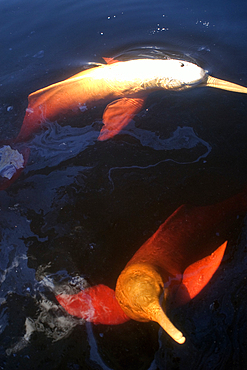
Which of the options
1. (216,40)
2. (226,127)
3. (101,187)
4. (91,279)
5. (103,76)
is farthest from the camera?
(216,40)

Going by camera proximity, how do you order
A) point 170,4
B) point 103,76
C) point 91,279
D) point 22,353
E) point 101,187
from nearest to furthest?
point 22,353 < point 91,279 < point 101,187 < point 103,76 < point 170,4

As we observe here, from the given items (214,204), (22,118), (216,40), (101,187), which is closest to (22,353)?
(101,187)

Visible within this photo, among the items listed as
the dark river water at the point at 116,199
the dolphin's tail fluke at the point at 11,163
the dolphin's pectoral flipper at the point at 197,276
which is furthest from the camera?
the dolphin's tail fluke at the point at 11,163

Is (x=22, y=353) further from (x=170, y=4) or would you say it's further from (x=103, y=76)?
(x=170, y=4)

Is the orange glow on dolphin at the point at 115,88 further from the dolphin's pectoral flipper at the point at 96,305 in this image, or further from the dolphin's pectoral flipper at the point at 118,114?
the dolphin's pectoral flipper at the point at 96,305

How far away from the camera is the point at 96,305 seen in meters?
1.82

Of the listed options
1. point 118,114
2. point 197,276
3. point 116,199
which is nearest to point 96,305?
point 197,276

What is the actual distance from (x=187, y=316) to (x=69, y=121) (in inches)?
103

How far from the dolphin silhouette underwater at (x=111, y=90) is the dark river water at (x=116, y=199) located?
16 centimetres

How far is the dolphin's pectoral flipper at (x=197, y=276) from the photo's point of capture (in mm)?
1787

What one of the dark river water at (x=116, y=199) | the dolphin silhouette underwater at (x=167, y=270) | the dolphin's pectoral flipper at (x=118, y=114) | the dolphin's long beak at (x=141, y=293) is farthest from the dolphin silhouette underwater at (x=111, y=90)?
the dolphin's long beak at (x=141, y=293)

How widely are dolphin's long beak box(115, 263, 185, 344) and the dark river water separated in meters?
0.12

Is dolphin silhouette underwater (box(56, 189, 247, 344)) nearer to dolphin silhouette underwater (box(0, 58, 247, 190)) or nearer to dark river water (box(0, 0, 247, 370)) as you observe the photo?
dark river water (box(0, 0, 247, 370))

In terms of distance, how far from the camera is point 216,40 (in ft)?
13.3
